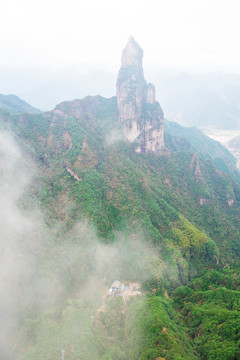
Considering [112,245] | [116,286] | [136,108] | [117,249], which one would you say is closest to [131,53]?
[136,108]

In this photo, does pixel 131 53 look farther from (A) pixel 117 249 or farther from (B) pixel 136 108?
(A) pixel 117 249

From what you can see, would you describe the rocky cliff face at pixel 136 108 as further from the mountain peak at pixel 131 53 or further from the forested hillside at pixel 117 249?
the forested hillside at pixel 117 249

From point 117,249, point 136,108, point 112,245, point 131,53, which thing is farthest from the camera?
point 131,53

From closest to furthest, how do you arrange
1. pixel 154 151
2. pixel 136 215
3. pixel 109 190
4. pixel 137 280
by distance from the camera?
pixel 137 280 < pixel 136 215 < pixel 109 190 < pixel 154 151

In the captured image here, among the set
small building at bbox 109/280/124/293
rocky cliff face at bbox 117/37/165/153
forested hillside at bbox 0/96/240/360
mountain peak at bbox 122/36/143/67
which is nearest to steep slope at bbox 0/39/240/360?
forested hillside at bbox 0/96/240/360

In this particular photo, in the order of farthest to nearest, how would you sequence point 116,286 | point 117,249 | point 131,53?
point 131,53
point 117,249
point 116,286

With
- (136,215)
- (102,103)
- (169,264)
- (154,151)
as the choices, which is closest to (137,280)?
(169,264)

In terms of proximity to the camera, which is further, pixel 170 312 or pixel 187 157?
pixel 187 157

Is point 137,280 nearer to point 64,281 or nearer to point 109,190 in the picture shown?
point 64,281
